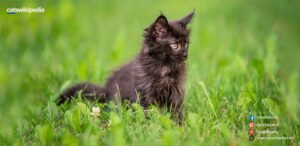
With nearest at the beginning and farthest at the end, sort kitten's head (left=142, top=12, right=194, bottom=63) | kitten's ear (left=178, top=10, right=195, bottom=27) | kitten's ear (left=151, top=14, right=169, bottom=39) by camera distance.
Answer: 1. kitten's ear (left=151, top=14, right=169, bottom=39)
2. kitten's head (left=142, top=12, right=194, bottom=63)
3. kitten's ear (left=178, top=10, right=195, bottom=27)

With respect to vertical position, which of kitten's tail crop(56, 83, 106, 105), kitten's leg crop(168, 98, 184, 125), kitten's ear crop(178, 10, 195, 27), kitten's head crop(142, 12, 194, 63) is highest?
kitten's ear crop(178, 10, 195, 27)

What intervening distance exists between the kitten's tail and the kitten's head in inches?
41.4

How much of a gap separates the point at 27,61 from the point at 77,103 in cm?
335

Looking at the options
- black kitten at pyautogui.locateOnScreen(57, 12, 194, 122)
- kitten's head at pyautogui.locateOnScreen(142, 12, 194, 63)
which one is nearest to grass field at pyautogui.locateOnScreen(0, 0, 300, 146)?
black kitten at pyautogui.locateOnScreen(57, 12, 194, 122)

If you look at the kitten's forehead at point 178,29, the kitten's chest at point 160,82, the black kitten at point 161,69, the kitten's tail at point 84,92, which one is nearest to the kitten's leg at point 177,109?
the black kitten at point 161,69

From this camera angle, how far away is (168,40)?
7324 millimetres

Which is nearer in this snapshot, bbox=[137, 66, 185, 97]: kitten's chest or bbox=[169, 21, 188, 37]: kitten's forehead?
bbox=[169, 21, 188, 37]: kitten's forehead

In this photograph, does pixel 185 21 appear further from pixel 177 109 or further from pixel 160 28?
pixel 177 109

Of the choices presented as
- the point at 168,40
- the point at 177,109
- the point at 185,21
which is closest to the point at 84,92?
the point at 177,109

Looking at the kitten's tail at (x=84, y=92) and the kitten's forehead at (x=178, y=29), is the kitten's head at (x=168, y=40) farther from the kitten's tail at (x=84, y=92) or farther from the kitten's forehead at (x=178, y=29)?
the kitten's tail at (x=84, y=92)

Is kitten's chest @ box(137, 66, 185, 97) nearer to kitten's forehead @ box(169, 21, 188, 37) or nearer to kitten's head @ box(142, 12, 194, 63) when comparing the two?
kitten's head @ box(142, 12, 194, 63)

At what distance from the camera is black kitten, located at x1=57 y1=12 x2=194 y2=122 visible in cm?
734

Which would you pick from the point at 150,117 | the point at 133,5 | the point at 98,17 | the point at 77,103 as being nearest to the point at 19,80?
the point at 77,103

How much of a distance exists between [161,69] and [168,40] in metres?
0.37
